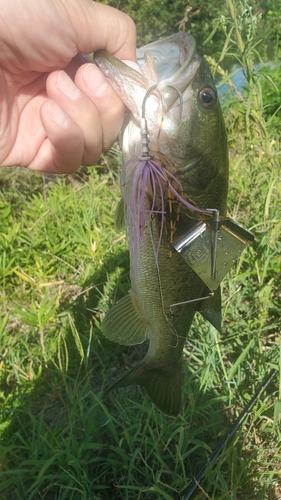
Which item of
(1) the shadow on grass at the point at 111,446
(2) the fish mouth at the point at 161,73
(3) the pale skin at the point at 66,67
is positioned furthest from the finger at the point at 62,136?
(1) the shadow on grass at the point at 111,446

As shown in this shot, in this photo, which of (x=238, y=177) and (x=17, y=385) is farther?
(x=238, y=177)

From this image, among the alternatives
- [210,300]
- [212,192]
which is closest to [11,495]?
[210,300]

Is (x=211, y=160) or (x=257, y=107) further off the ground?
(x=211, y=160)

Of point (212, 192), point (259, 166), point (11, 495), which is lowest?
point (11, 495)

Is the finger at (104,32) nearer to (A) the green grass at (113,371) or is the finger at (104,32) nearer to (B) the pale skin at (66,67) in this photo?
(B) the pale skin at (66,67)

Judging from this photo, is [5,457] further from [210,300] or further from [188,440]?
[210,300]

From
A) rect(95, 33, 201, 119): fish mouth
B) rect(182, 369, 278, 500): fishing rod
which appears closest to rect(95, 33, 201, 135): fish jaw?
rect(95, 33, 201, 119): fish mouth
